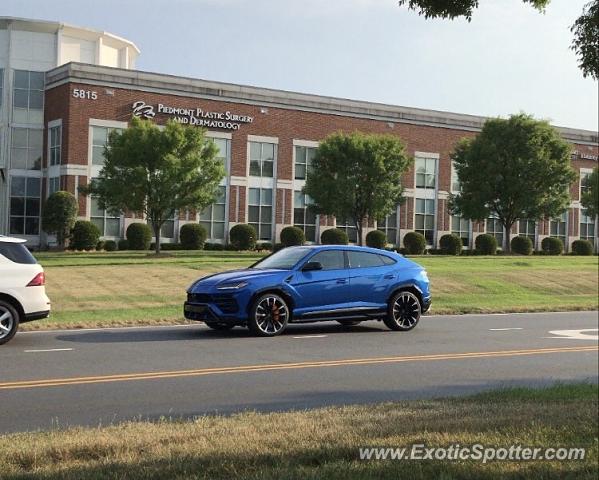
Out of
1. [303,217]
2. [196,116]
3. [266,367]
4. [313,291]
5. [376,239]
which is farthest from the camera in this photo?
[303,217]

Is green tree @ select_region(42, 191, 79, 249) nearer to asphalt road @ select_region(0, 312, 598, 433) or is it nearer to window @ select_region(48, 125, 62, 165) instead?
window @ select_region(48, 125, 62, 165)

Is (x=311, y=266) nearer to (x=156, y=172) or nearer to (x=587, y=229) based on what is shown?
(x=156, y=172)

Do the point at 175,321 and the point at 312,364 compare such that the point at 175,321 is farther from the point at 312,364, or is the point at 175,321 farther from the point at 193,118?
the point at 193,118

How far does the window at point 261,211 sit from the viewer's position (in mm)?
49562

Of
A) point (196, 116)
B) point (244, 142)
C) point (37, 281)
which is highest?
point (196, 116)

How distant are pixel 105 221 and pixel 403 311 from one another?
100ft

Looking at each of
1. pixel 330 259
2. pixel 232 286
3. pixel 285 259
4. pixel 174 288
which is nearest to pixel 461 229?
pixel 174 288

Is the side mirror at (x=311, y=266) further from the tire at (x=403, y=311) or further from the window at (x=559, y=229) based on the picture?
the window at (x=559, y=229)

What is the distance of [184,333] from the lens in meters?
15.3

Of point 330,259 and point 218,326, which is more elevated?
point 330,259

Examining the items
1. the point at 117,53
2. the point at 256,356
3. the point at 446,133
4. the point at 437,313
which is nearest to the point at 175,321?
the point at 256,356

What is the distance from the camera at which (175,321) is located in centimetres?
1736

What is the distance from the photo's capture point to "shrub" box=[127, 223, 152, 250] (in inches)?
1688

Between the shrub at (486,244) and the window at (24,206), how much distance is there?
26921 millimetres
